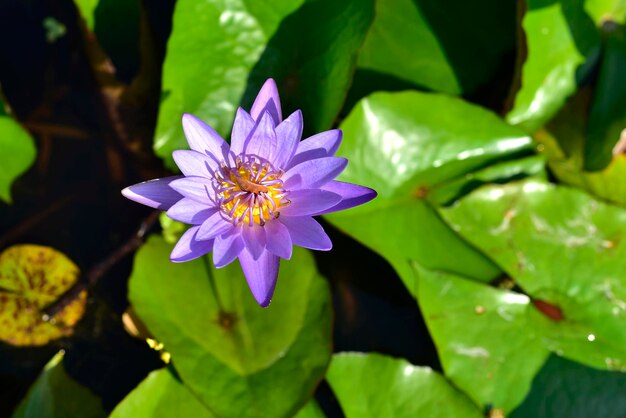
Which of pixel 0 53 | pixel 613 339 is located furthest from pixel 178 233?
pixel 613 339

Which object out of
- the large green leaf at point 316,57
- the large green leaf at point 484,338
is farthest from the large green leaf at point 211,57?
the large green leaf at point 484,338

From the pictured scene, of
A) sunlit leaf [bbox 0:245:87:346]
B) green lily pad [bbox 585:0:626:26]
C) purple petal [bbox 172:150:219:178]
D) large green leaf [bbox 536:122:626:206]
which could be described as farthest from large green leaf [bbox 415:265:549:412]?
sunlit leaf [bbox 0:245:87:346]

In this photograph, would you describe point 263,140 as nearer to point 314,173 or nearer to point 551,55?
point 314,173

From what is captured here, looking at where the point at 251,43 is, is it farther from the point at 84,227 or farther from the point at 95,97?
the point at 84,227

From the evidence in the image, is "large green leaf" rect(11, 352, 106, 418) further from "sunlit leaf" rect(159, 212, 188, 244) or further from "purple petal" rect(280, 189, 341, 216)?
"purple petal" rect(280, 189, 341, 216)

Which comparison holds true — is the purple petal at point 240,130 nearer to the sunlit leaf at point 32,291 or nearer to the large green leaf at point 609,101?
the sunlit leaf at point 32,291

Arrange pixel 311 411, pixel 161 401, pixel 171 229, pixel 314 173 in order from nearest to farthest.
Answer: pixel 314 173
pixel 161 401
pixel 311 411
pixel 171 229

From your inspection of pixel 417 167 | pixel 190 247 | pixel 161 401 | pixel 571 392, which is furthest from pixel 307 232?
pixel 571 392
